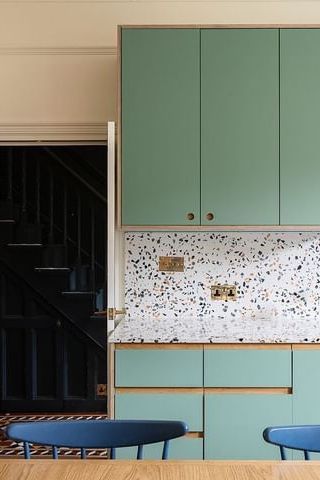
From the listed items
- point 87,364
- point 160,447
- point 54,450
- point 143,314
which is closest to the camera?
point 54,450

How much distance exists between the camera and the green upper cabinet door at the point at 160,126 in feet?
11.0

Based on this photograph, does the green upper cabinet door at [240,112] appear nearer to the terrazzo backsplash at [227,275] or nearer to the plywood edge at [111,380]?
the terrazzo backsplash at [227,275]

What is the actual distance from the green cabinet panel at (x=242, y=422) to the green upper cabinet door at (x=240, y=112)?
3.07 feet

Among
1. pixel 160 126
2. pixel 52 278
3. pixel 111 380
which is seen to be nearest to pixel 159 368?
pixel 111 380

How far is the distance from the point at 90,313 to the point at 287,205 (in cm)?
267

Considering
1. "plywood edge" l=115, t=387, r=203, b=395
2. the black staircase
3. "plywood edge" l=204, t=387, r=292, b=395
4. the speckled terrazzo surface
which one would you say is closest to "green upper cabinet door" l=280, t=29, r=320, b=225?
the speckled terrazzo surface

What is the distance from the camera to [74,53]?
3.74 metres

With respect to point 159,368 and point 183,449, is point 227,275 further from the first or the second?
point 183,449

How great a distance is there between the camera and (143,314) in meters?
3.70

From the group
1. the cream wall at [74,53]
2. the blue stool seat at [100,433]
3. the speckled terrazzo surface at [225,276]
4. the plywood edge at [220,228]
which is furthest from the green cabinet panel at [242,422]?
the cream wall at [74,53]

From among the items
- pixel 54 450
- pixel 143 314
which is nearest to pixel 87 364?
pixel 143 314

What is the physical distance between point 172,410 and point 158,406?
68 mm

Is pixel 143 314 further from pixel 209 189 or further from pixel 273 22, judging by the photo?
pixel 273 22

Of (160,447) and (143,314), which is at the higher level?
(143,314)
